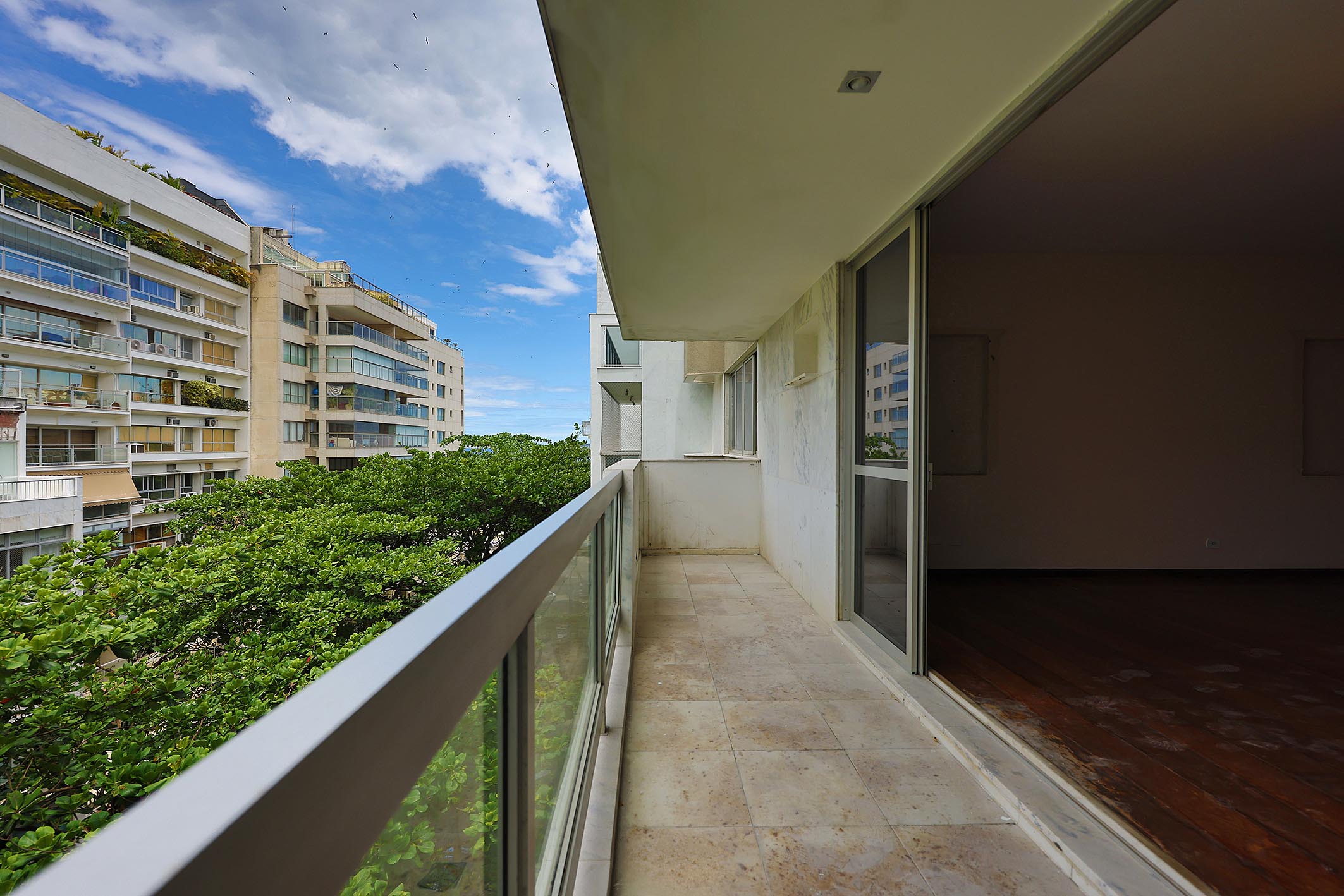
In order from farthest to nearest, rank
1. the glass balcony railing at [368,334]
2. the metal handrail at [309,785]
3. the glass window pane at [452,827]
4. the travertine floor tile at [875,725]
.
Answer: the glass balcony railing at [368,334] < the travertine floor tile at [875,725] < the glass window pane at [452,827] < the metal handrail at [309,785]

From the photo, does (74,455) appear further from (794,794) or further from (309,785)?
(309,785)

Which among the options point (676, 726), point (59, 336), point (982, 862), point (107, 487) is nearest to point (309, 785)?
point (982, 862)

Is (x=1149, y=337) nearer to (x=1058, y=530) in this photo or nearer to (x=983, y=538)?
(x=1058, y=530)

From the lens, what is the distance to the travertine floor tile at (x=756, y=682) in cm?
292

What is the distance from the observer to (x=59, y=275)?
69.9 feet

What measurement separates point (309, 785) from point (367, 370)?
3511 centimetres

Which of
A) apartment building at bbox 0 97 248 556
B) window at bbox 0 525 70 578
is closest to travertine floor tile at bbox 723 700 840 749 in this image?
window at bbox 0 525 70 578

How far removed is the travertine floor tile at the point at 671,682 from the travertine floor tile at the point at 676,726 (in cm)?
5

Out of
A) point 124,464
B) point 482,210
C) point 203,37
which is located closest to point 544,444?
point 124,464

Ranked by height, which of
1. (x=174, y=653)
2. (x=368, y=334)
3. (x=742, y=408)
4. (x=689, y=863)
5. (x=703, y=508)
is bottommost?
(x=174, y=653)

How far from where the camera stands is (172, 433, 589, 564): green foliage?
12211 millimetres

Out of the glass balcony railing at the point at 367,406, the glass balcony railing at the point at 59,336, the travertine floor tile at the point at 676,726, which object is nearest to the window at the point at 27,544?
the glass balcony railing at the point at 59,336

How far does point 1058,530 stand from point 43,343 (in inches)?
1152

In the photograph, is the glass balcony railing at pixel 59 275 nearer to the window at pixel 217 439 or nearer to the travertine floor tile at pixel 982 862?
the window at pixel 217 439
